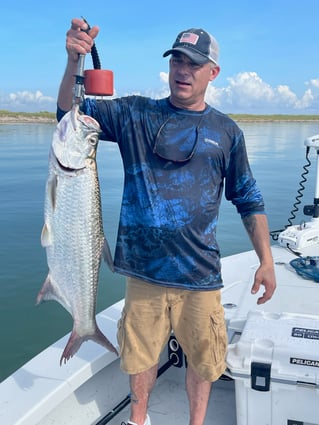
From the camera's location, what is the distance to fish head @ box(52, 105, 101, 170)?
245 centimetres

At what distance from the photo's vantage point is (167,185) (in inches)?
108

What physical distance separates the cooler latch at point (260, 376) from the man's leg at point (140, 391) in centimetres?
61

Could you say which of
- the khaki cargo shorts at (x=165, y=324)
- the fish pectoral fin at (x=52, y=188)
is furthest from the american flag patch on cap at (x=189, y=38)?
the khaki cargo shorts at (x=165, y=324)

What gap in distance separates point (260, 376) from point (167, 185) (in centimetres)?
122

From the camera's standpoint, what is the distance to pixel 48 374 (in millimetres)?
3012

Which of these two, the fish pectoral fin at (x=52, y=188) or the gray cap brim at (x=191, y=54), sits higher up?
the gray cap brim at (x=191, y=54)

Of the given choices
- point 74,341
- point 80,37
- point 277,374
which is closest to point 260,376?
point 277,374

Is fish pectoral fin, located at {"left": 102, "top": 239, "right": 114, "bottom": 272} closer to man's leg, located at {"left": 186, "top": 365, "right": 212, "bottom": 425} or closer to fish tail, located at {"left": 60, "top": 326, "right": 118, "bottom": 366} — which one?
fish tail, located at {"left": 60, "top": 326, "right": 118, "bottom": 366}

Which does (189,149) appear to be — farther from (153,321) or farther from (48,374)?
(48,374)

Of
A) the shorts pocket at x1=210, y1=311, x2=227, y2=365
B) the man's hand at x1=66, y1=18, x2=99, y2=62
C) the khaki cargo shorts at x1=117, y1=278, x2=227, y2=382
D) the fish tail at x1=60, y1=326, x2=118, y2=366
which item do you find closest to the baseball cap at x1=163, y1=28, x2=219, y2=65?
the man's hand at x1=66, y1=18, x2=99, y2=62

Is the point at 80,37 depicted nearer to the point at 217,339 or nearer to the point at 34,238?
the point at 217,339

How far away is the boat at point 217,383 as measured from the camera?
9.12ft

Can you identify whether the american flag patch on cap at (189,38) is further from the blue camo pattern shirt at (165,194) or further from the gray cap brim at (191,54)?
the blue camo pattern shirt at (165,194)

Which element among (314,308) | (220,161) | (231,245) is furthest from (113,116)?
(231,245)
